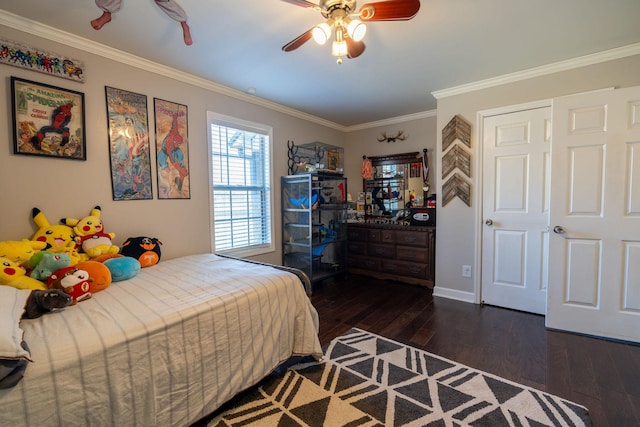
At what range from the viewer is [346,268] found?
406cm

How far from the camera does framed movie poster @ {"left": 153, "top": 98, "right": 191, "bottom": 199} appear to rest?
2.56m

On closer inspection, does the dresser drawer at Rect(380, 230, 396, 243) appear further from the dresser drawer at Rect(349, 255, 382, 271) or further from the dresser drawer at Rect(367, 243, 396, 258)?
the dresser drawer at Rect(349, 255, 382, 271)

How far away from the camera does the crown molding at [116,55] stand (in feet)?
6.08

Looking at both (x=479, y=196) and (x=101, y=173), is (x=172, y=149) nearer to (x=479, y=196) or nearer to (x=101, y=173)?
(x=101, y=173)

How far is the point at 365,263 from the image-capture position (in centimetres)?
416

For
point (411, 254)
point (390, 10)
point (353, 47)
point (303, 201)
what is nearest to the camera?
point (390, 10)

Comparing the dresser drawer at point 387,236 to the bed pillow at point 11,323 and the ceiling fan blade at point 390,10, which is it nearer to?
the ceiling fan blade at point 390,10

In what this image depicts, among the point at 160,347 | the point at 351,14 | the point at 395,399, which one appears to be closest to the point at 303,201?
the point at 351,14

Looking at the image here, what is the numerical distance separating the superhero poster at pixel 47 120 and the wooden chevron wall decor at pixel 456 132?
3.45 meters

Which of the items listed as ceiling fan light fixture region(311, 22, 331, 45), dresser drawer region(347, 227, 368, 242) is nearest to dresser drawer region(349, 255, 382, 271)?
dresser drawer region(347, 227, 368, 242)

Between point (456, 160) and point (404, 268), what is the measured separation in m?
1.52

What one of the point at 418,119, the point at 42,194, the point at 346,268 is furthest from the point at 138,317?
the point at 418,119

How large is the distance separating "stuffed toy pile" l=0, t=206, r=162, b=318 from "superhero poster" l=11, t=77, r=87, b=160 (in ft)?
1.48

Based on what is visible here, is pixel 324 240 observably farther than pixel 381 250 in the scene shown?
No
